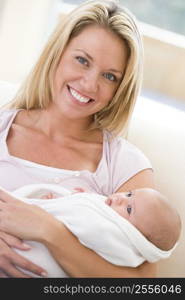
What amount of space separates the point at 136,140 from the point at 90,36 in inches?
12.4

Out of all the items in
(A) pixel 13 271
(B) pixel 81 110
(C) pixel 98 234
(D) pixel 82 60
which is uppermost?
(D) pixel 82 60

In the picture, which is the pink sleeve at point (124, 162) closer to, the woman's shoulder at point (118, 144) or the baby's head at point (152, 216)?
the woman's shoulder at point (118, 144)

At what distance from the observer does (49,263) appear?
0.91 m

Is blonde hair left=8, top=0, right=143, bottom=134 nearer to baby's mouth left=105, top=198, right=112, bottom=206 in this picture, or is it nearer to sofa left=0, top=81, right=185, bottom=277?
sofa left=0, top=81, right=185, bottom=277

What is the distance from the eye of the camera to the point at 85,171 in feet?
3.79

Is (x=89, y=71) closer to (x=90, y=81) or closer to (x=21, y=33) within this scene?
(x=90, y=81)

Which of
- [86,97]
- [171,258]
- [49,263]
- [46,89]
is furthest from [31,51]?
[49,263]

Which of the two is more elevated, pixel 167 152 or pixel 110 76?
pixel 110 76

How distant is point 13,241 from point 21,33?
3.32 ft

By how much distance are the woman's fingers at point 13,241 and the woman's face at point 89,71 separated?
37 cm

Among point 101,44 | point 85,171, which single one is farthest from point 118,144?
point 101,44

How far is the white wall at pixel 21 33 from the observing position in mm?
1725

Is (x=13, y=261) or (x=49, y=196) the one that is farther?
(x=49, y=196)

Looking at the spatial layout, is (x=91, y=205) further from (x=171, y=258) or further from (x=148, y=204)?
(x=171, y=258)
